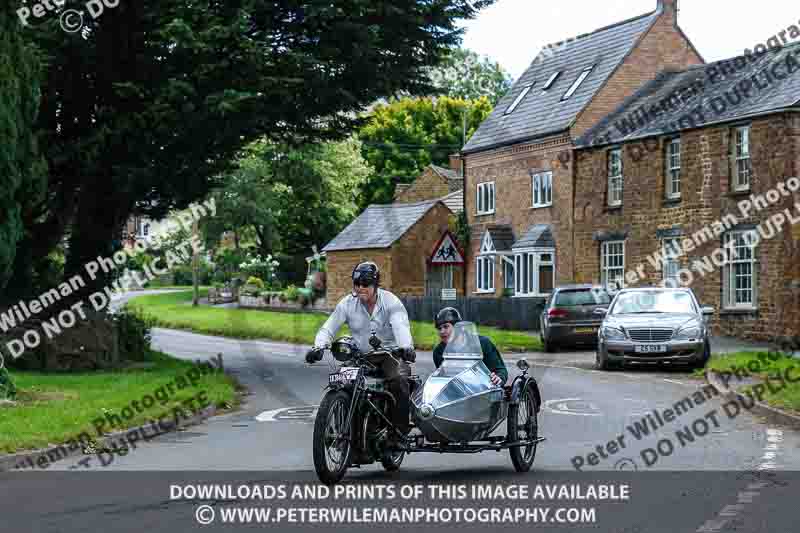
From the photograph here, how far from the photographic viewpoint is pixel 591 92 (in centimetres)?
4994

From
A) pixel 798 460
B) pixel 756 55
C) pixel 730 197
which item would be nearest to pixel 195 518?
pixel 798 460

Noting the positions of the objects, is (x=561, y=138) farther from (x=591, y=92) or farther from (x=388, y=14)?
(x=388, y=14)

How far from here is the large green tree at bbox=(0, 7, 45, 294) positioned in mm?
19406

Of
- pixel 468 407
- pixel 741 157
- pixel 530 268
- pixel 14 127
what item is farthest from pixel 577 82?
pixel 468 407

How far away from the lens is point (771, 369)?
2509cm

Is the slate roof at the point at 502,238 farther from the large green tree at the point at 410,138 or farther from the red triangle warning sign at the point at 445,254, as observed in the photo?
the large green tree at the point at 410,138

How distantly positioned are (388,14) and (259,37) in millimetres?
2444

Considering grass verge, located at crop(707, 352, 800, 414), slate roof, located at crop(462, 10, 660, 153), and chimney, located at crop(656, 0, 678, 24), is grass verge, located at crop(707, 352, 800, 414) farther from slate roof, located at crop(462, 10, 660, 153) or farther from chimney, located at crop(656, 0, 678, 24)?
chimney, located at crop(656, 0, 678, 24)

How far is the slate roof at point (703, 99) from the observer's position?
1548 inches

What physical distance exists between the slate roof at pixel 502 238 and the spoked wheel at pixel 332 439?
142ft

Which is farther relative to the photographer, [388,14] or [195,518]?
[388,14]

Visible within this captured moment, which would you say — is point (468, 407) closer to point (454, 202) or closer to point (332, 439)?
point (332, 439)

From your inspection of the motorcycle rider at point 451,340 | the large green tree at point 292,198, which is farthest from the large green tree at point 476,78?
the motorcycle rider at point 451,340

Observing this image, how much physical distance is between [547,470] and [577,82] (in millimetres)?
41425
